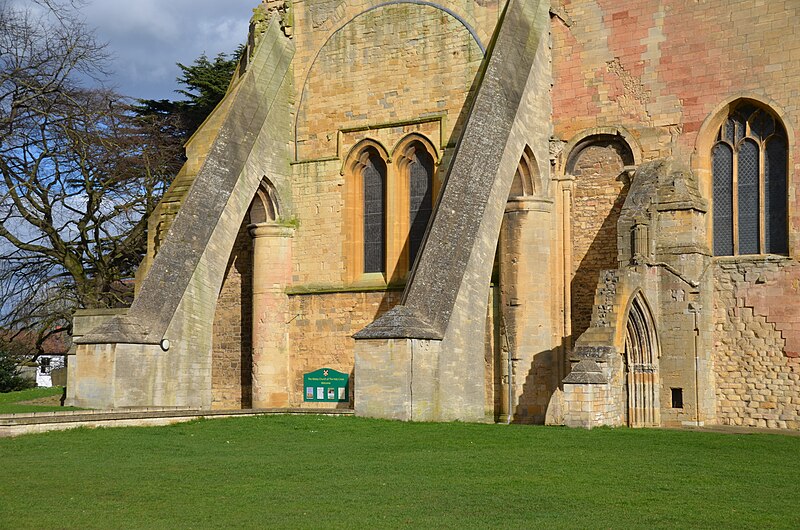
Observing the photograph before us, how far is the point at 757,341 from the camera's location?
19438 millimetres

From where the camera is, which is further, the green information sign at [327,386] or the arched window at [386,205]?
the green information sign at [327,386]

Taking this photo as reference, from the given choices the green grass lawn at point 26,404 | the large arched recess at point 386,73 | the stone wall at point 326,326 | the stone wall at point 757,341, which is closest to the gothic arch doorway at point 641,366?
the stone wall at point 757,341

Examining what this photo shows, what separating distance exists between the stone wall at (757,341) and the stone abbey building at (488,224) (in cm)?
4

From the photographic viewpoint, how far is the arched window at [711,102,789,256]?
64.5 ft

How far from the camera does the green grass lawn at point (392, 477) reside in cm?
913

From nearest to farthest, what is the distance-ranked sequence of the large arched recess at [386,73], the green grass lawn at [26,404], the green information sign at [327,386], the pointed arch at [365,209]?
the green grass lawn at [26,404] → the large arched recess at [386,73] → the green information sign at [327,386] → the pointed arch at [365,209]

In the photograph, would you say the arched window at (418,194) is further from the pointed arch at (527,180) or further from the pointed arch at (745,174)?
the pointed arch at (745,174)

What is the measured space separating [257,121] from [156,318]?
527 centimetres

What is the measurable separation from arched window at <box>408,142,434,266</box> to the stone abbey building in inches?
2.2

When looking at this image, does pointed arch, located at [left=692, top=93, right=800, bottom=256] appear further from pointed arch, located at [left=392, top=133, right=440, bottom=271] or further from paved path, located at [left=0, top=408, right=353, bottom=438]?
paved path, located at [left=0, top=408, right=353, bottom=438]

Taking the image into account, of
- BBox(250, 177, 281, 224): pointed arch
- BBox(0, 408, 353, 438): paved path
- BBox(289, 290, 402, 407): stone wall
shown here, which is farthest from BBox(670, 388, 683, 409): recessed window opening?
BBox(250, 177, 281, 224): pointed arch

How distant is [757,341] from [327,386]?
861 cm

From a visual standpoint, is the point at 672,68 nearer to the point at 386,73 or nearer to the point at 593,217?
the point at 593,217

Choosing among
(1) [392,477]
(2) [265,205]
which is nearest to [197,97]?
(2) [265,205]
